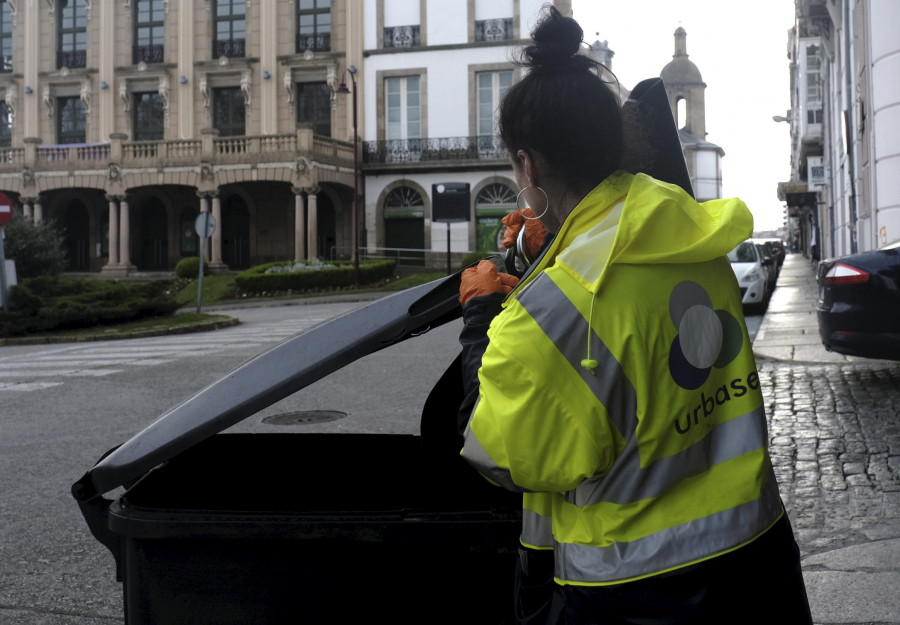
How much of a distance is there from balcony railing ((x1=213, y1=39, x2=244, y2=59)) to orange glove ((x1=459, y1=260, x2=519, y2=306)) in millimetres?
44336

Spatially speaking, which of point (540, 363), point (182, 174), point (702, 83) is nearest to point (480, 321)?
point (540, 363)

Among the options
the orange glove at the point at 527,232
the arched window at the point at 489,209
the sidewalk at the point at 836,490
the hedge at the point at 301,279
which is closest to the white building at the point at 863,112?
the sidewalk at the point at 836,490

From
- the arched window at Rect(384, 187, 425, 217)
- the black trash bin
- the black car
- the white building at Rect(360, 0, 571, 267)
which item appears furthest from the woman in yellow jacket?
the arched window at Rect(384, 187, 425, 217)

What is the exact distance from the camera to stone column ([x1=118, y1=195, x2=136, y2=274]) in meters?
39.6

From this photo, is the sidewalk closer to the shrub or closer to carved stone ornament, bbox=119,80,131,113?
the shrub

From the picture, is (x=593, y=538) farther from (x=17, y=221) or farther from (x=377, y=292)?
(x=17, y=221)

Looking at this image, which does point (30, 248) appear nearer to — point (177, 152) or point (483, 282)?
point (177, 152)

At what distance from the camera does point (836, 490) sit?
17.2ft

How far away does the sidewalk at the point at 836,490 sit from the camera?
11.8ft

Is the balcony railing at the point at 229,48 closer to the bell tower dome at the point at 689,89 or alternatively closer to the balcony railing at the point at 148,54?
the balcony railing at the point at 148,54

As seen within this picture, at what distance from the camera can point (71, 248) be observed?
4538cm

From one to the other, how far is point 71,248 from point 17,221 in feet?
49.1

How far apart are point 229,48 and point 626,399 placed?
44.9 meters

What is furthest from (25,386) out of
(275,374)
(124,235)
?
(124,235)
